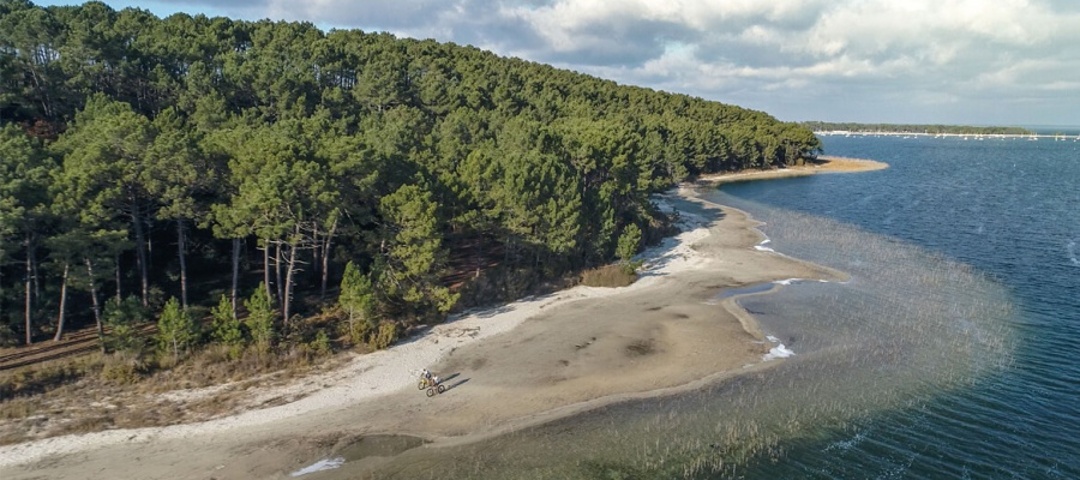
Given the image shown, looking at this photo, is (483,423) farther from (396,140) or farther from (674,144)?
(674,144)

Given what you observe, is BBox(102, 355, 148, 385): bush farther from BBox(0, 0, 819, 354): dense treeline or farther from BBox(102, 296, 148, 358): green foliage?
BBox(0, 0, 819, 354): dense treeline

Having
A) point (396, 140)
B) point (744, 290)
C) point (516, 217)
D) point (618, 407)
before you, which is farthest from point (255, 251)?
point (744, 290)

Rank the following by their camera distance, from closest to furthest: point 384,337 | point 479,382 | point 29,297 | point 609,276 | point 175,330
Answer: point 175,330 → point 479,382 → point 29,297 → point 384,337 → point 609,276

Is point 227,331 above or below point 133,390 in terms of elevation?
above

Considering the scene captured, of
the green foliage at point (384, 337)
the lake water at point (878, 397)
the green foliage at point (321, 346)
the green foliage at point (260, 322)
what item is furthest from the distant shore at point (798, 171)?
the green foliage at point (260, 322)

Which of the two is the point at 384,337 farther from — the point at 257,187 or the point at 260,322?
the point at 257,187

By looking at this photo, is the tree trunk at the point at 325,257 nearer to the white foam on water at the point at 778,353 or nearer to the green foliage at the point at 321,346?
the green foliage at the point at 321,346

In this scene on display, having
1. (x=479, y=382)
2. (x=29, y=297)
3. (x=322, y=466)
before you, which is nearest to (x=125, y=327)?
(x=29, y=297)
